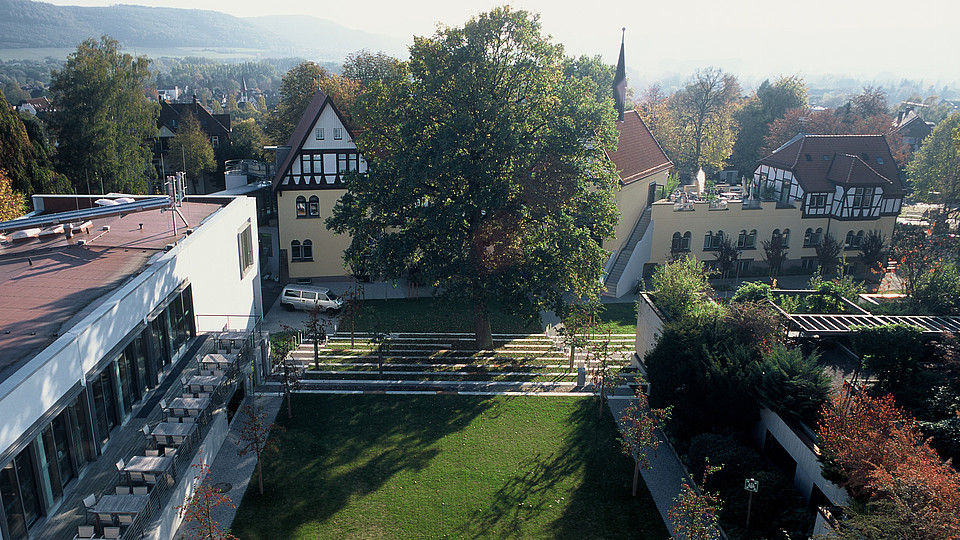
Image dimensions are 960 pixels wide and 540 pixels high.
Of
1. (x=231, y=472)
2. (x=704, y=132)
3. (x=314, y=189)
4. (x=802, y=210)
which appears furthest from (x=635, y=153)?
(x=231, y=472)

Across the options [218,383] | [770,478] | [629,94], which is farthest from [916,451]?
[629,94]

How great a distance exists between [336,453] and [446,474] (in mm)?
3375

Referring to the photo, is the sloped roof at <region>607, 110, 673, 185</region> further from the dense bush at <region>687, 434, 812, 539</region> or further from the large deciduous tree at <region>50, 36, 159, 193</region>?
the large deciduous tree at <region>50, 36, 159, 193</region>

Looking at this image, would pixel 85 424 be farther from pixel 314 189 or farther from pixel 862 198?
pixel 862 198

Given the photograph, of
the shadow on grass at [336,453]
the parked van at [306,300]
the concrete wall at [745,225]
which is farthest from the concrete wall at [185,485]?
the concrete wall at [745,225]

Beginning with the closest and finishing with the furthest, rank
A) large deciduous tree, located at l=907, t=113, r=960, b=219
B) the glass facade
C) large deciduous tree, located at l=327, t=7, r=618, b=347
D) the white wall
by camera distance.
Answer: the white wall < the glass facade < large deciduous tree, located at l=327, t=7, r=618, b=347 < large deciduous tree, located at l=907, t=113, r=960, b=219

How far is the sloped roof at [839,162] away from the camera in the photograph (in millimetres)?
42028

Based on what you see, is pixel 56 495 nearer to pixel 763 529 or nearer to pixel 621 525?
pixel 621 525

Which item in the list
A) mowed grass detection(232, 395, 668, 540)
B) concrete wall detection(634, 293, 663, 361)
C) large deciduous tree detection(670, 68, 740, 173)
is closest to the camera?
mowed grass detection(232, 395, 668, 540)

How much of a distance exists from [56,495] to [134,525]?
6.77 ft

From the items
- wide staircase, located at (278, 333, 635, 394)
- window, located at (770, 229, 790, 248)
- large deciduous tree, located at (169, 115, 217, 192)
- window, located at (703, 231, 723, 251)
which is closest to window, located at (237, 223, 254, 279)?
wide staircase, located at (278, 333, 635, 394)

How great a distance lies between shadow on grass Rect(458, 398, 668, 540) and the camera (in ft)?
50.8

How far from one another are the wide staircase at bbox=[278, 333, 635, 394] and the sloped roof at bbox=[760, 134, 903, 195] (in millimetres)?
23320

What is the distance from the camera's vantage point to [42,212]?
2561cm
